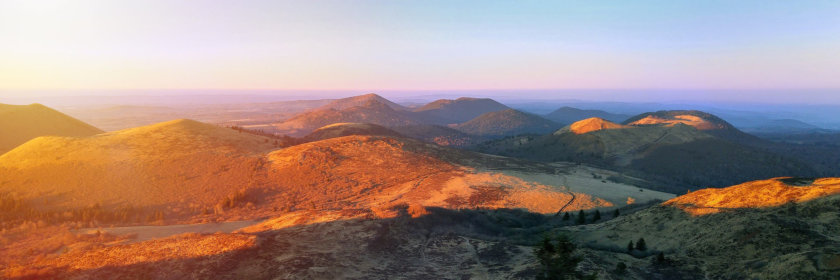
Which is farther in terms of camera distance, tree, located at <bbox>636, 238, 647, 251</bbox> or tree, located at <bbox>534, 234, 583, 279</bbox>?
tree, located at <bbox>636, 238, 647, 251</bbox>

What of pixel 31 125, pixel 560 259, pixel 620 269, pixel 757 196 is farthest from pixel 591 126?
pixel 31 125

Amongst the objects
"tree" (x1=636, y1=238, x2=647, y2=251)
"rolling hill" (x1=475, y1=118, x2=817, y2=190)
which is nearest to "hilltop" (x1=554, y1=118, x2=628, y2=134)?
"rolling hill" (x1=475, y1=118, x2=817, y2=190)

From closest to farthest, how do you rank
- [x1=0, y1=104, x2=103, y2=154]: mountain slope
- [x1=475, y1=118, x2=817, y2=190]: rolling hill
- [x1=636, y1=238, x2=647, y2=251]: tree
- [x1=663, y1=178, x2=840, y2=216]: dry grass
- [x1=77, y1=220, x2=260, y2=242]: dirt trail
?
1. [x1=663, y1=178, x2=840, y2=216]: dry grass
2. [x1=636, y1=238, x2=647, y2=251]: tree
3. [x1=77, y1=220, x2=260, y2=242]: dirt trail
4. [x1=0, y1=104, x2=103, y2=154]: mountain slope
5. [x1=475, y1=118, x2=817, y2=190]: rolling hill

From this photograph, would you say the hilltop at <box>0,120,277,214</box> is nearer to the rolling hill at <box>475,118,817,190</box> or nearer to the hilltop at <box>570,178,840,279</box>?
the hilltop at <box>570,178,840,279</box>

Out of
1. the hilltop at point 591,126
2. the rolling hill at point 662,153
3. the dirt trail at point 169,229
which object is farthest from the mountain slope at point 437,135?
the dirt trail at point 169,229

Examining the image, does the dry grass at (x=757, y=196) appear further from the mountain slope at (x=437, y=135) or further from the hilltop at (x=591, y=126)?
the mountain slope at (x=437, y=135)

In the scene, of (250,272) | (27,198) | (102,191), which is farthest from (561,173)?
(27,198)

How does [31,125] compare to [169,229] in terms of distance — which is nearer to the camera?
[169,229]

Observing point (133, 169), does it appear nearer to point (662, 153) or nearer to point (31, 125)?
point (31, 125)
